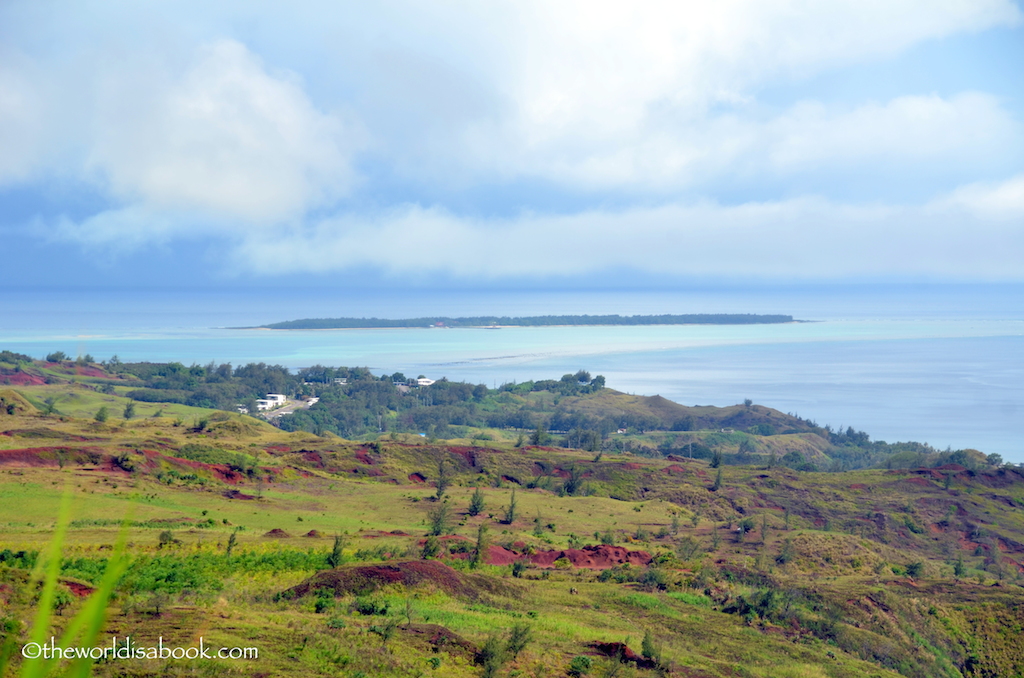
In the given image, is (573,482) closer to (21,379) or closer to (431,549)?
(431,549)

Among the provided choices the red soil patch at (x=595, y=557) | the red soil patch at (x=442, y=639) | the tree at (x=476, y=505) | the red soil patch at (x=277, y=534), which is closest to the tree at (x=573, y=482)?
the tree at (x=476, y=505)

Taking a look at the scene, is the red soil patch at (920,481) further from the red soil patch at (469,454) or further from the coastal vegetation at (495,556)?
the red soil patch at (469,454)

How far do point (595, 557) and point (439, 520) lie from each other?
6.72m

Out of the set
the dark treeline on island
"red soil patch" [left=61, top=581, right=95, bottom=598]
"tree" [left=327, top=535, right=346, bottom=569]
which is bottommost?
the dark treeline on island

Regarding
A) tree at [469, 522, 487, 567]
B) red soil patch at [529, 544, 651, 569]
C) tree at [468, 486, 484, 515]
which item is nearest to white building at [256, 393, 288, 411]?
tree at [468, 486, 484, 515]

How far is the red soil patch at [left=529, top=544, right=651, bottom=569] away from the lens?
30078mm

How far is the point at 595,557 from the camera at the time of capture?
3098 cm

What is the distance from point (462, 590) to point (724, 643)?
278 inches

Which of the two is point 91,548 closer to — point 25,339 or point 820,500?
point 820,500

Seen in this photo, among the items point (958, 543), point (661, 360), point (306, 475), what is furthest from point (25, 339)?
point (958, 543)

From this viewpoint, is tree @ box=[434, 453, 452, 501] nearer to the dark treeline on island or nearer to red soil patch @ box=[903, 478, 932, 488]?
the dark treeline on island

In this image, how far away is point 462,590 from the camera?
70.2ft

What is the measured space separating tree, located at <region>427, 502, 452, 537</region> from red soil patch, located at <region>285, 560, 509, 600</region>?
349 inches

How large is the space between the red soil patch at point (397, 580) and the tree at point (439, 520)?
8.87 m
